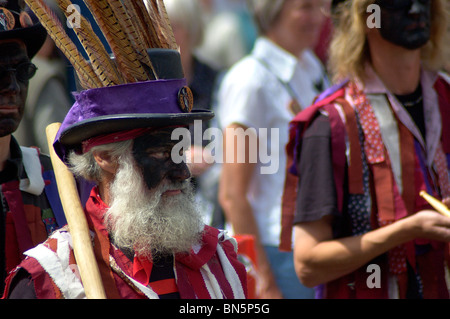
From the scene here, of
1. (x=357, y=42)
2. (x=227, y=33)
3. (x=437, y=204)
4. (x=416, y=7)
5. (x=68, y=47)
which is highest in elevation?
(x=227, y=33)

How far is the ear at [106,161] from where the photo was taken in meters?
2.61

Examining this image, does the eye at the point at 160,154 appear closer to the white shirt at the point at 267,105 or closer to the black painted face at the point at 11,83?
the black painted face at the point at 11,83

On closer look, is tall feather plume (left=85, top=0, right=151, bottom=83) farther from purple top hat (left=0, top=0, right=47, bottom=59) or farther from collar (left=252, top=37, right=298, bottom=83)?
collar (left=252, top=37, right=298, bottom=83)

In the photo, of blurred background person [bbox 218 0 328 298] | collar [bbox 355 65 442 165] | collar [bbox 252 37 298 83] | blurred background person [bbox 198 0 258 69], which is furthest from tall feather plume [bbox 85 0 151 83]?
blurred background person [bbox 198 0 258 69]

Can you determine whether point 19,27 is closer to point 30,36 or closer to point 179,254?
point 30,36

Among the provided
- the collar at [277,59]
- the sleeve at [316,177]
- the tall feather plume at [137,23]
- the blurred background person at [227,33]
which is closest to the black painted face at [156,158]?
the tall feather plume at [137,23]

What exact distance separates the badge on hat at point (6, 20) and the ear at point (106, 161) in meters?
0.75

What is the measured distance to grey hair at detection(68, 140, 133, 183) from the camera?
8.46 ft

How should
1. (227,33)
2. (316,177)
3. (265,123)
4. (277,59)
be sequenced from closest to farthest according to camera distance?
(316,177), (265,123), (277,59), (227,33)

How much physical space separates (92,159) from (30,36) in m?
0.75

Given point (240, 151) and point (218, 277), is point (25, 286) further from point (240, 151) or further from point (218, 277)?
point (240, 151)

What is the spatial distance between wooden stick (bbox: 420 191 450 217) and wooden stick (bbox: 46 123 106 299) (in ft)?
5.02

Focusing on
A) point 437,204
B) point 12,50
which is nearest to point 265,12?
point 437,204

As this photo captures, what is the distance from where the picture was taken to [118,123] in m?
2.49
